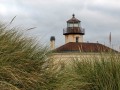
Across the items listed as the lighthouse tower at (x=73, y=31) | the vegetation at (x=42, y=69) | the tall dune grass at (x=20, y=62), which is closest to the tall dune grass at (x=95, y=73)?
the vegetation at (x=42, y=69)

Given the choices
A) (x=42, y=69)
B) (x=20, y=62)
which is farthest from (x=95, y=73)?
(x=20, y=62)

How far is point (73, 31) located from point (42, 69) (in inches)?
1948

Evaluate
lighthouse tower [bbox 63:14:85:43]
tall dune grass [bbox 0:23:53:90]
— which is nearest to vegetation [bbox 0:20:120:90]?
tall dune grass [bbox 0:23:53:90]

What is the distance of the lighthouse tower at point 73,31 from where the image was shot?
180ft

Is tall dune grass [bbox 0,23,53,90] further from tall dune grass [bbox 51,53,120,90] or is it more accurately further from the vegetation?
tall dune grass [bbox 51,53,120,90]

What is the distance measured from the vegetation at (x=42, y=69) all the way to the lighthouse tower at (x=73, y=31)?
47789mm

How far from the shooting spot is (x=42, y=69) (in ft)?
18.0

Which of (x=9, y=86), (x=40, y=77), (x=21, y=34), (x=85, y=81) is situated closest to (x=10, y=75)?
(x=9, y=86)

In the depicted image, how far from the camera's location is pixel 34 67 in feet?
17.7

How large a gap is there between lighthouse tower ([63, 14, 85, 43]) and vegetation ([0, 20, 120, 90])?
157ft

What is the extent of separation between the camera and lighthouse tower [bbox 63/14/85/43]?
54.9 meters

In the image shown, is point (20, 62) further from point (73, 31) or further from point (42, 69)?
point (73, 31)

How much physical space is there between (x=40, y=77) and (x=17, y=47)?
0.54 m

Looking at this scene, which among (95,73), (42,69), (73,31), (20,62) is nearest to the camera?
(20,62)
